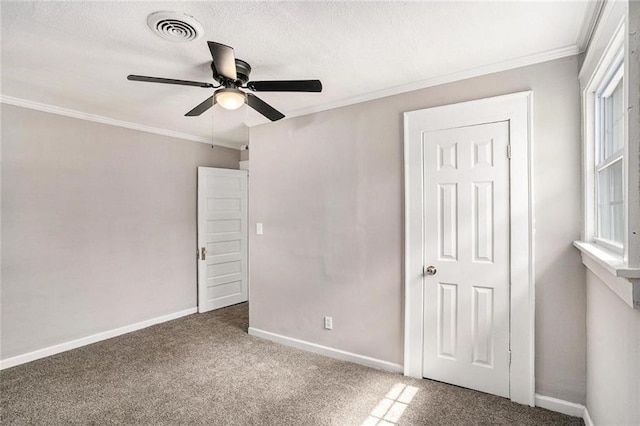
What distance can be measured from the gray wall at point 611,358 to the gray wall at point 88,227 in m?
4.24

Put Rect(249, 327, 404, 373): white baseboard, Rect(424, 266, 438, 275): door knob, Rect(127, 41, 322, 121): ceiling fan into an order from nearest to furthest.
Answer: Rect(127, 41, 322, 121): ceiling fan, Rect(424, 266, 438, 275): door knob, Rect(249, 327, 404, 373): white baseboard

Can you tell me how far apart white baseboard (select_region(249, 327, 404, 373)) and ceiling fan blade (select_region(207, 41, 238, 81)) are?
2516 mm

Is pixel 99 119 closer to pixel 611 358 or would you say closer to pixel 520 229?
pixel 520 229

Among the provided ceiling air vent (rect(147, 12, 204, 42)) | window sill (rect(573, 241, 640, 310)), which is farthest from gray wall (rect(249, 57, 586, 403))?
ceiling air vent (rect(147, 12, 204, 42))

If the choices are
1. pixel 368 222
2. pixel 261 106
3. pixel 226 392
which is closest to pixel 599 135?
pixel 368 222

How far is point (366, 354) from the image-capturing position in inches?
119

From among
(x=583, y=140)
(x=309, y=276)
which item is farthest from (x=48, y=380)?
(x=583, y=140)

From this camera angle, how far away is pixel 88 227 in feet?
11.7

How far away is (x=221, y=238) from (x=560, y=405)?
412 centimetres

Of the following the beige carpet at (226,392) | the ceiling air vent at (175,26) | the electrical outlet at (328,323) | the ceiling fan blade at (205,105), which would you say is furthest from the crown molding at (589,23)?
the electrical outlet at (328,323)

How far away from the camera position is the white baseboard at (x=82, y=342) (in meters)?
3.05

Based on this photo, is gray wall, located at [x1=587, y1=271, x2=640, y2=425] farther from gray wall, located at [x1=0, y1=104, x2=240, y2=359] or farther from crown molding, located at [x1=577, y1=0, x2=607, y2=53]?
gray wall, located at [x1=0, y1=104, x2=240, y2=359]

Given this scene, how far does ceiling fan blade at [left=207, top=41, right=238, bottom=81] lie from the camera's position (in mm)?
1672

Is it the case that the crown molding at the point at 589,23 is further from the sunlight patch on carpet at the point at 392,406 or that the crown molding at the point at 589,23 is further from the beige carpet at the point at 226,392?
the sunlight patch on carpet at the point at 392,406
